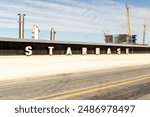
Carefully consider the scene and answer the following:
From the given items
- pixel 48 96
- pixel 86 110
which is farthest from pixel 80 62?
pixel 86 110

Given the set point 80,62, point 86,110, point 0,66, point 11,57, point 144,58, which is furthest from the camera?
point 144,58

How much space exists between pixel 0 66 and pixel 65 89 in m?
5.11

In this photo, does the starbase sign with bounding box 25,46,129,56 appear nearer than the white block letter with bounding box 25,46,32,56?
No

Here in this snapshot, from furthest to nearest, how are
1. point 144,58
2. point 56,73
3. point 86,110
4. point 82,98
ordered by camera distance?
1. point 144,58
2. point 56,73
3. point 82,98
4. point 86,110

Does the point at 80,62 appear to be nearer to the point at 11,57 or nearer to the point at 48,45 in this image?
the point at 48,45

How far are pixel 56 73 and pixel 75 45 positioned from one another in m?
4.67

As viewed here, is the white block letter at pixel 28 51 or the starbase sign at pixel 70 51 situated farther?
the starbase sign at pixel 70 51

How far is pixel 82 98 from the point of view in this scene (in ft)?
39.1

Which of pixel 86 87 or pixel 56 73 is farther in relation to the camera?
pixel 56 73

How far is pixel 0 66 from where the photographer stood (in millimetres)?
17906

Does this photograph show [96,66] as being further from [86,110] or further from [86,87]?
[86,110]

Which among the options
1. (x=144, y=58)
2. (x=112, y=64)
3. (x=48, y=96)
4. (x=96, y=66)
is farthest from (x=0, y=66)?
(x=144, y=58)

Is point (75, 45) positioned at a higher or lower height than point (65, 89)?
higher

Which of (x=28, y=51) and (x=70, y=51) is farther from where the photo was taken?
(x=70, y=51)
